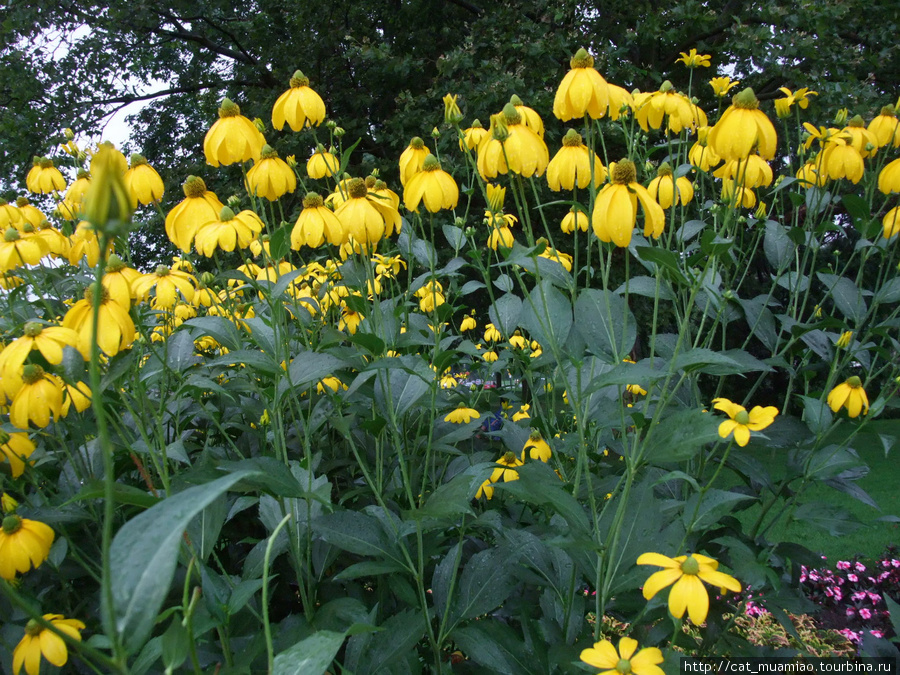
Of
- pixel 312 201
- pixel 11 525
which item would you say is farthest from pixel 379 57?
pixel 11 525

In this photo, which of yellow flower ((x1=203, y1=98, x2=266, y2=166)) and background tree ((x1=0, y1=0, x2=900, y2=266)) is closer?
yellow flower ((x1=203, y1=98, x2=266, y2=166))

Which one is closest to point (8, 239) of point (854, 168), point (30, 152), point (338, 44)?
point (854, 168)

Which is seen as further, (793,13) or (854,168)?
(793,13)

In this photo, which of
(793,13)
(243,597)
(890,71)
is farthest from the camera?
(890,71)

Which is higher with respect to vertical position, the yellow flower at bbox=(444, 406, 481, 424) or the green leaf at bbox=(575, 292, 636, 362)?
the green leaf at bbox=(575, 292, 636, 362)

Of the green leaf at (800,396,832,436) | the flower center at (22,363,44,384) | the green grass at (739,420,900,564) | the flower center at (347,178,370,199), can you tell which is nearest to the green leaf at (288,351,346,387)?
the flower center at (347,178,370,199)

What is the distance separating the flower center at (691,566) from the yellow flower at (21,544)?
1.34m

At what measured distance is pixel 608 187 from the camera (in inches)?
56.3

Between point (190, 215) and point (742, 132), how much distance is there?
54.6 inches

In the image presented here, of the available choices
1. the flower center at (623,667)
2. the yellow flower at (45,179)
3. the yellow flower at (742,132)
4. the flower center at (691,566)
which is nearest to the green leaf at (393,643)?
the flower center at (623,667)

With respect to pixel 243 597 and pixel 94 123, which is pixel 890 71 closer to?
pixel 243 597

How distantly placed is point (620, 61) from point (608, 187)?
244 inches

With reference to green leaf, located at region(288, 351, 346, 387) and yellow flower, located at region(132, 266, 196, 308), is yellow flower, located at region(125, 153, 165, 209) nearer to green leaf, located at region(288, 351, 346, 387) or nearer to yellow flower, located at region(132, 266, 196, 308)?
yellow flower, located at region(132, 266, 196, 308)

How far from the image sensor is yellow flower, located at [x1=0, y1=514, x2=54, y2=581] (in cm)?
135
